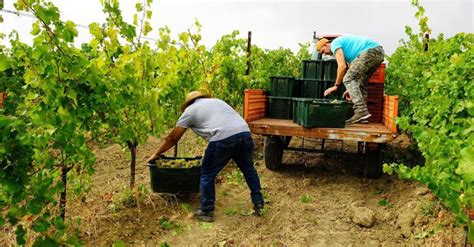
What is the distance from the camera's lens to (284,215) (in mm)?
4805

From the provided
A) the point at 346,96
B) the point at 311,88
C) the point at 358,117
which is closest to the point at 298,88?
the point at 311,88

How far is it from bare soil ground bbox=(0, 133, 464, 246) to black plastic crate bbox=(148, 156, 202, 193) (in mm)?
131

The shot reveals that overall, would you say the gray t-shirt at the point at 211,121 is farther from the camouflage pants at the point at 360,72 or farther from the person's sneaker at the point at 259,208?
the camouflage pants at the point at 360,72

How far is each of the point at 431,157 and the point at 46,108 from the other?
2.84 metres

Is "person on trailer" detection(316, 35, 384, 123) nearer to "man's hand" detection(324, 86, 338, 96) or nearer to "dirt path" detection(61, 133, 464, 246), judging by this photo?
"man's hand" detection(324, 86, 338, 96)

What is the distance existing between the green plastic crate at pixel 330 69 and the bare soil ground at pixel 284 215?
4.91 ft

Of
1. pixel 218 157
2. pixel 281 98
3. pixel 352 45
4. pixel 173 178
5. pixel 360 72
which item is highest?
pixel 352 45

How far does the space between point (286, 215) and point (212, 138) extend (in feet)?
3.93

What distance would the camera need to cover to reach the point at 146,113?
464 cm

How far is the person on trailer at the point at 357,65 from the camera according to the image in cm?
591

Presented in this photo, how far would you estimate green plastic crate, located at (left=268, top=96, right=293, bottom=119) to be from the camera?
257 inches

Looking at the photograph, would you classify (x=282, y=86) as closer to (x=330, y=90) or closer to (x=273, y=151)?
(x=330, y=90)

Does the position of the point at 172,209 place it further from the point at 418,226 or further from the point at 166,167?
the point at 418,226

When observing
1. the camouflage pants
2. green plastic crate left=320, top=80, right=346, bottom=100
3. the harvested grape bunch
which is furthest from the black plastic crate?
green plastic crate left=320, top=80, right=346, bottom=100
